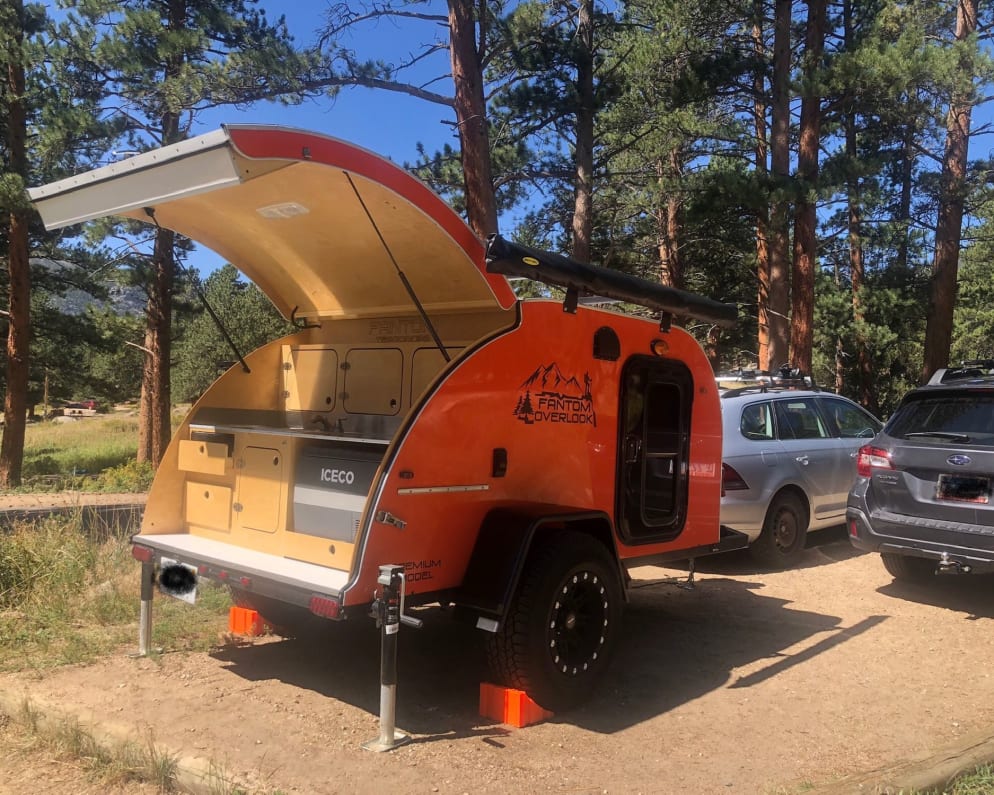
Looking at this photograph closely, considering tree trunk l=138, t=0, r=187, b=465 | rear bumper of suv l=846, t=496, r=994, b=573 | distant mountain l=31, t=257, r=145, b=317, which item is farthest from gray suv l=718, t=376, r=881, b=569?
distant mountain l=31, t=257, r=145, b=317

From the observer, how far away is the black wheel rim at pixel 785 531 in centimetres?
861

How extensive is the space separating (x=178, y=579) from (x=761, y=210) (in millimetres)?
11316

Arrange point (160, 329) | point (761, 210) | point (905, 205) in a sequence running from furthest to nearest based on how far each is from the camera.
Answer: point (905, 205) < point (160, 329) < point (761, 210)

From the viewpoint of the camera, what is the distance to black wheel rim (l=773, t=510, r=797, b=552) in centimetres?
861

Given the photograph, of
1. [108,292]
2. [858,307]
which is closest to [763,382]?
[858,307]

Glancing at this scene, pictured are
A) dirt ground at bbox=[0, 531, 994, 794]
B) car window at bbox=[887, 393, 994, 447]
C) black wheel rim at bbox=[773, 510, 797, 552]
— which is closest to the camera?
dirt ground at bbox=[0, 531, 994, 794]

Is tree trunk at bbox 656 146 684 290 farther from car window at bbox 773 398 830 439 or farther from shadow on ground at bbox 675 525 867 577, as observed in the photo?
car window at bbox 773 398 830 439

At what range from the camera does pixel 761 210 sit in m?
13.7

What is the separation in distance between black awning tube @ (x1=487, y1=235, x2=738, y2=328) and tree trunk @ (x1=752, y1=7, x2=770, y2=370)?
778cm

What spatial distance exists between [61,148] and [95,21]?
8.45 ft

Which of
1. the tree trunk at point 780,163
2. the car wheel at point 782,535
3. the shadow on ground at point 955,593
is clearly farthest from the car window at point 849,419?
the tree trunk at point 780,163

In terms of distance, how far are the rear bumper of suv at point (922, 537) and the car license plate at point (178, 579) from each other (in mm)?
5393

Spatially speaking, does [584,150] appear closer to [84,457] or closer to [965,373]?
[965,373]

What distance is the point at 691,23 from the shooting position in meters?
14.2
